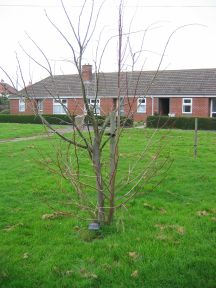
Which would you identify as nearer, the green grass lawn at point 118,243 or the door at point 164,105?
the green grass lawn at point 118,243

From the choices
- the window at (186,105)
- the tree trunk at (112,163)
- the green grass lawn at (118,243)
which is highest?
the window at (186,105)

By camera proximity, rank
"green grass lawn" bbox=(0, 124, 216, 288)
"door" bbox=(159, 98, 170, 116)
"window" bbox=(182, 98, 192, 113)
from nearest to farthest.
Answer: "green grass lawn" bbox=(0, 124, 216, 288) < "window" bbox=(182, 98, 192, 113) < "door" bbox=(159, 98, 170, 116)

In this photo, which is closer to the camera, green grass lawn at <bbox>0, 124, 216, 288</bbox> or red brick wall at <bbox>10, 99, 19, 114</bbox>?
green grass lawn at <bbox>0, 124, 216, 288</bbox>

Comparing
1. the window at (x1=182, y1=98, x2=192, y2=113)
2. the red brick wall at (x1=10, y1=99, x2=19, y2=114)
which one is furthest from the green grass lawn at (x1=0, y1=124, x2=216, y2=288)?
the red brick wall at (x1=10, y1=99, x2=19, y2=114)

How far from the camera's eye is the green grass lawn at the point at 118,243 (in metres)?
4.61

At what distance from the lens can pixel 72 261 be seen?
198 inches

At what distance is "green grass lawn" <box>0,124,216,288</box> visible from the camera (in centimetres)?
Result: 461

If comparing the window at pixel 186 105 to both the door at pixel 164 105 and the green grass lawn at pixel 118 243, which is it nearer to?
the door at pixel 164 105

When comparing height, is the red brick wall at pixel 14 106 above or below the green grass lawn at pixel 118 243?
above

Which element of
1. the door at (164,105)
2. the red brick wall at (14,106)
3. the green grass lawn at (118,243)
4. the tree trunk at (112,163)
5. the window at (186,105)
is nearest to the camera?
the green grass lawn at (118,243)

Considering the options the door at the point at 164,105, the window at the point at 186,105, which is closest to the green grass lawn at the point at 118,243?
the window at the point at 186,105

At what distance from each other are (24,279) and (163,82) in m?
35.6

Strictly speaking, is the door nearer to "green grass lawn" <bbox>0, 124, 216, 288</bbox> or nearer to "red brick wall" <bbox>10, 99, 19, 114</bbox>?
"red brick wall" <bbox>10, 99, 19, 114</bbox>

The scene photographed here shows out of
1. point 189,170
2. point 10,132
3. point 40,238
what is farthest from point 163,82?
point 40,238
